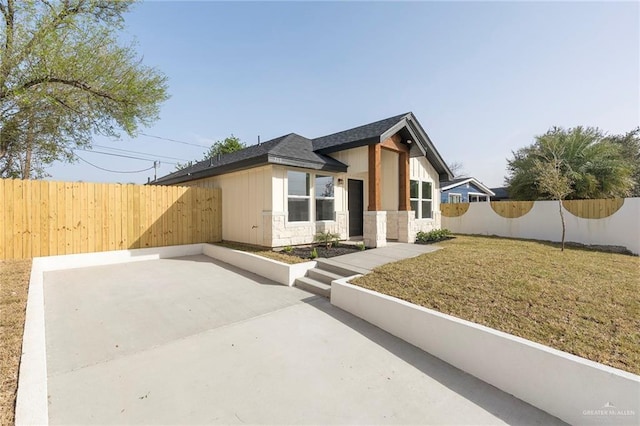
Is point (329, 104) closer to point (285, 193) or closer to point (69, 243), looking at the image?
point (285, 193)

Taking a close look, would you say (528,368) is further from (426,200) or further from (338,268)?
(426,200)

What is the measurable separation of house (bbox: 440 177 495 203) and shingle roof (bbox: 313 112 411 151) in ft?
41.1

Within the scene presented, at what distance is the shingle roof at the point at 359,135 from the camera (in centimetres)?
862

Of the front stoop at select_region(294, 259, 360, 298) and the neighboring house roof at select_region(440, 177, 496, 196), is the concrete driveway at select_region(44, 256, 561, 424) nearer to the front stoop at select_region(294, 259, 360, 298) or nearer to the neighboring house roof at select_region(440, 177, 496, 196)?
the front stoop at select_region(294, 259, 360, 298)

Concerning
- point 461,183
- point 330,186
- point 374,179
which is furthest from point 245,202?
point 461,183

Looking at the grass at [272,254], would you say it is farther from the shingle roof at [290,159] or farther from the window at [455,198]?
the window at [455,198]

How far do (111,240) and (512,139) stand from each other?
25.4 m

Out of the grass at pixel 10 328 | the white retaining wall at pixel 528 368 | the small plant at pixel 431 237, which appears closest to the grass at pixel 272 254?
the white retaining wall at pixel 528 368

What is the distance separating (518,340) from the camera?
2840mm

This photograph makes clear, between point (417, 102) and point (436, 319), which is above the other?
point (417, 102)

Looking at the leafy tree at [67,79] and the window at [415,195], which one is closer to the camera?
the leafy tree at [67,79]

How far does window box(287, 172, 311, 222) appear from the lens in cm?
864

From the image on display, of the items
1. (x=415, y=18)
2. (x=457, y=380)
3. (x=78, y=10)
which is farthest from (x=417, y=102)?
(x=78, y=10)

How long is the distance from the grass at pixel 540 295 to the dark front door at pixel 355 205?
4.45 meters
